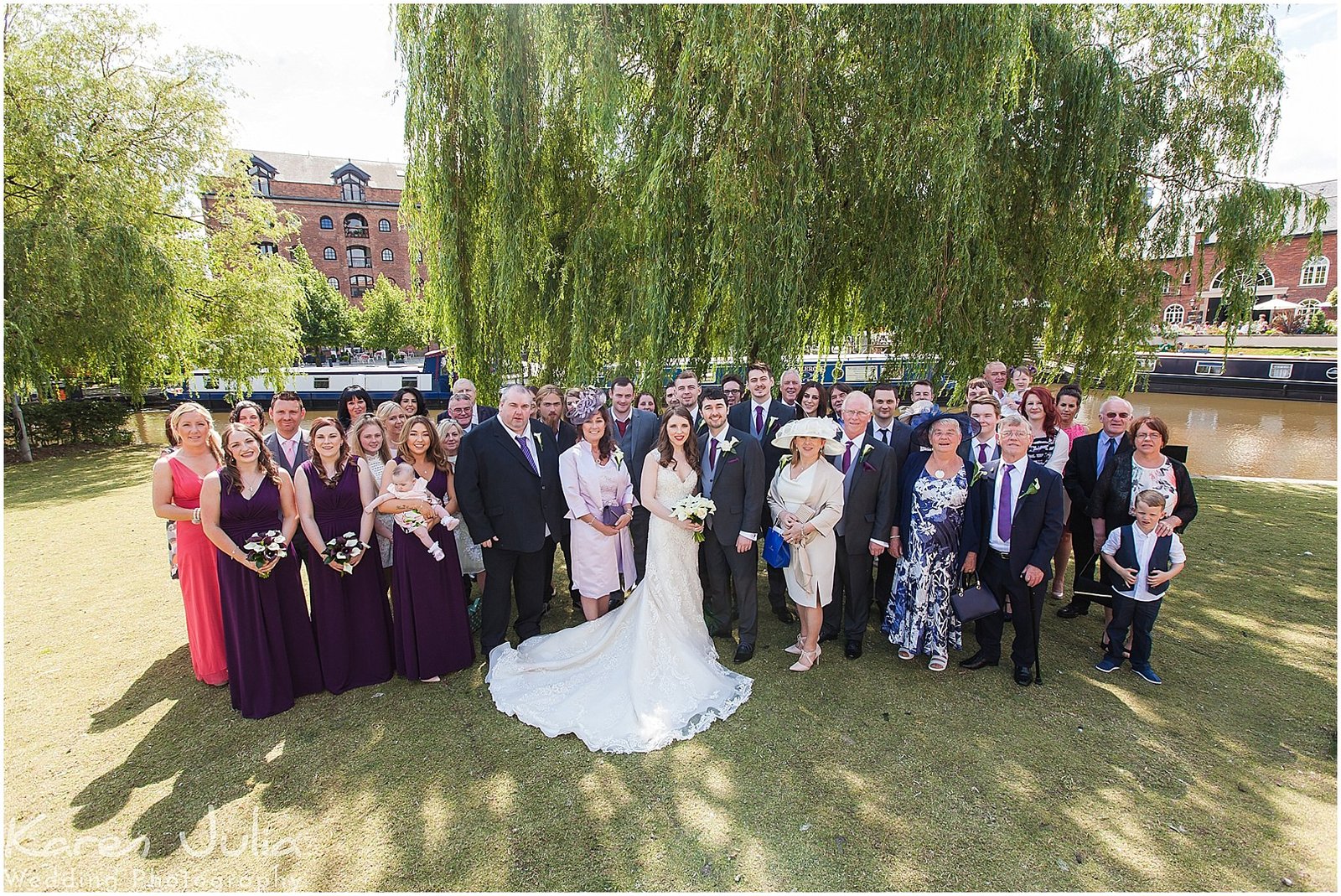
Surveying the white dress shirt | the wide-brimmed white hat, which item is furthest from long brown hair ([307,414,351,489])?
the white dress shirt

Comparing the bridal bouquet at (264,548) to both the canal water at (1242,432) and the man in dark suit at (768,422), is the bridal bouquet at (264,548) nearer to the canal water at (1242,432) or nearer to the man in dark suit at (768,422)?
the man in dark suit at (768,422)

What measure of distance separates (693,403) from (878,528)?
2.34m

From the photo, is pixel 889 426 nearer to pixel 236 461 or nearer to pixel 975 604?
pixel 975 604

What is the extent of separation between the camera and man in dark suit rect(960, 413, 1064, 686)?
4488mm

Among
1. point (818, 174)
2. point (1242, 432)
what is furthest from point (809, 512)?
point (1242, 432)

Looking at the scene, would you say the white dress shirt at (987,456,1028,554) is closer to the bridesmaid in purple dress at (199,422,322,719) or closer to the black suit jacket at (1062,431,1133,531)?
the black suit jacket at (1062,431,1133,531)

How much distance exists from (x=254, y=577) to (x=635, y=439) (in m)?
3.24

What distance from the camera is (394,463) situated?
187 inches

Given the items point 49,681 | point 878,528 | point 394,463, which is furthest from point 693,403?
point 49,681

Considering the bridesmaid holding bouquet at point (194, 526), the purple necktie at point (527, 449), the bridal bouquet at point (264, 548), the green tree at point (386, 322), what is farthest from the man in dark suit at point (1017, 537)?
the green tree at point (386, 322)

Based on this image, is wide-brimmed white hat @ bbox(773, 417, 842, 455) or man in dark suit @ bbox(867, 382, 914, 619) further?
man in dark suit @ bbox(867, 382, 914, 619)

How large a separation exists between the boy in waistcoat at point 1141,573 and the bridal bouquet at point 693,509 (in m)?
3.03

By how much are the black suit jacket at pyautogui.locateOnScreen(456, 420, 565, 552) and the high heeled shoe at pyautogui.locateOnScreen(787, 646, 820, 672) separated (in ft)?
7.39

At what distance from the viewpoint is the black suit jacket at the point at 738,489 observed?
16.2ft
